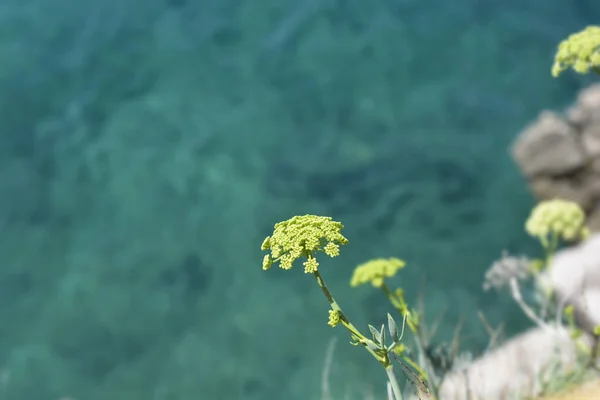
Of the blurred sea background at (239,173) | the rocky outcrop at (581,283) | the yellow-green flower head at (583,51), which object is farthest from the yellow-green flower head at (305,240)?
the blurred sea background at (239,173)

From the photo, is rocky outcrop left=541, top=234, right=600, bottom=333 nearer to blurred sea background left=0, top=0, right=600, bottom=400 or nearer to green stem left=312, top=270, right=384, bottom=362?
blurred sea background left=0, top=0, right=600, bottom=400

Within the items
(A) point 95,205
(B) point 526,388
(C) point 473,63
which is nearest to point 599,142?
(C) point 473,63

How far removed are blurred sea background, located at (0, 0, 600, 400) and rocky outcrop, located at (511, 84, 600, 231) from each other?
271 mm

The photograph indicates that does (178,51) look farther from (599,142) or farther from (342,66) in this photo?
(599,142)

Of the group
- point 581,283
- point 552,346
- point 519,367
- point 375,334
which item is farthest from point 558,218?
point 375,334

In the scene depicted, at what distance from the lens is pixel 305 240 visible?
2.65 m

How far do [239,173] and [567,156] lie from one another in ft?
14.3

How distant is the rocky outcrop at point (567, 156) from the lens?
8992 millimetres

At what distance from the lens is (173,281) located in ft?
28.5

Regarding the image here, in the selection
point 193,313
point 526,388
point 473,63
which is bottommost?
point 526,388

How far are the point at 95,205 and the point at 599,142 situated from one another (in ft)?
22.1

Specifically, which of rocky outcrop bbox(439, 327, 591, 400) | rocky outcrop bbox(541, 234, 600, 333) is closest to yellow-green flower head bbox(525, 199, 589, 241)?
rocky outcrop bbox(541, 234, 600, 333)

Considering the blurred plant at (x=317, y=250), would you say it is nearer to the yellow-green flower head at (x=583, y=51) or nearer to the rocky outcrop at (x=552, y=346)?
the yellow-green flower head at (x=583, y=51)

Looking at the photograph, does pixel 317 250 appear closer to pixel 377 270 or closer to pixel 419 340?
pixel 377 270
